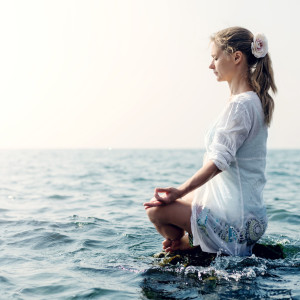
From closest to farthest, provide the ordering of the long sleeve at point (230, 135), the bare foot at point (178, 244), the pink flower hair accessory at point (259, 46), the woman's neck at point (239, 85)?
1. the long sleeve at point (230, 135)
2. the pink flower hair accessory at point (259, 46)
3. the woman's neck at point (239, 85)
4. the bare foot at point (178, 244)

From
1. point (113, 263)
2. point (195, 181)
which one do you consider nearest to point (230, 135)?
point (195, 181)

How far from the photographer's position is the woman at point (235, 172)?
3.92 meters

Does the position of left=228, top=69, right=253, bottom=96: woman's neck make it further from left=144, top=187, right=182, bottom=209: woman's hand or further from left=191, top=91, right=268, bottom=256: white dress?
left=144, top=187, right=182, bottom=209: woman's hand

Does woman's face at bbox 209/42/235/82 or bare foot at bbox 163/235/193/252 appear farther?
bare foot at bbox 163/235/193/252

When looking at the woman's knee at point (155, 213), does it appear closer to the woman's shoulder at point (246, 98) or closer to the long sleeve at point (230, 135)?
Answer: the long sleeve at point (230, 135)

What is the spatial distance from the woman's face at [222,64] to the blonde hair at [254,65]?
5 cm

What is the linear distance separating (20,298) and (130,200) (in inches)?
252

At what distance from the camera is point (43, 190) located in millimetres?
12531

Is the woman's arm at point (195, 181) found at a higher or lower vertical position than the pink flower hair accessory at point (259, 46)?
lower

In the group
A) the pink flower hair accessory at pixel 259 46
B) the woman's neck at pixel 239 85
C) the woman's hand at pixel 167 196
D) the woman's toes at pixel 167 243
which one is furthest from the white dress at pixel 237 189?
the woman's toes at pixel 167 243

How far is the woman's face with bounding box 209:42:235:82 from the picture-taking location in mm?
4102

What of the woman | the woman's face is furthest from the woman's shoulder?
the woman's face

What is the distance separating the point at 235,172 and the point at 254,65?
929mm

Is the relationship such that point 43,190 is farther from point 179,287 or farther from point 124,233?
point 179,287
